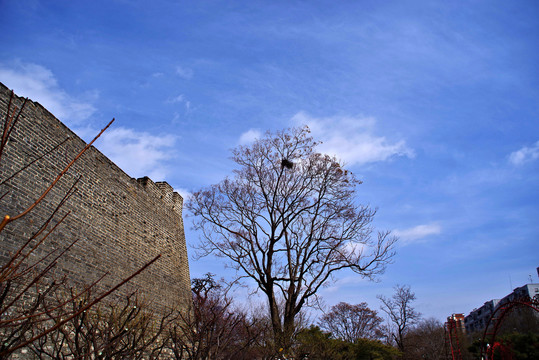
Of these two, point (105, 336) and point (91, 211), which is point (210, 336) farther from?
point (91, 211)

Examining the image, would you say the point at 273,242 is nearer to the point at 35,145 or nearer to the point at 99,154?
the point at 99,154

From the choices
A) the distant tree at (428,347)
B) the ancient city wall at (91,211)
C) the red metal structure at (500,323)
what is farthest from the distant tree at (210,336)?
the distant tree at (428,347)

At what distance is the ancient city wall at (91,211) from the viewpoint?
28.7 ft

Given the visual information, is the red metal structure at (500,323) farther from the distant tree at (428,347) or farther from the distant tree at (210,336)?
the distant tree at (428,347)

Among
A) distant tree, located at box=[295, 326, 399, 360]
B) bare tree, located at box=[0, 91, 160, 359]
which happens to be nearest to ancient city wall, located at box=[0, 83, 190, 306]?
bare tree, located at box=[0, 91, 160, 359]

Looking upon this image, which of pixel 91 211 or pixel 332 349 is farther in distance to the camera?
pixel 332 349

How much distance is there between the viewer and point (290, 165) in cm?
1706

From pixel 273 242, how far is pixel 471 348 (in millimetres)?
12350

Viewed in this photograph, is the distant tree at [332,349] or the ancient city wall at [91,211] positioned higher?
the ancient city wall at [91,211]

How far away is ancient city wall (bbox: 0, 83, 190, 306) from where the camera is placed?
873cm

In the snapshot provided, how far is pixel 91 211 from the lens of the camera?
11195mm

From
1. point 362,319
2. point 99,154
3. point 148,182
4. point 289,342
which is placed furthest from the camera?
point 362,319

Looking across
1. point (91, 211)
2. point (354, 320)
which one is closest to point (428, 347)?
point (354, 320)

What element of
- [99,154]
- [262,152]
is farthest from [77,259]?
[262,152]
